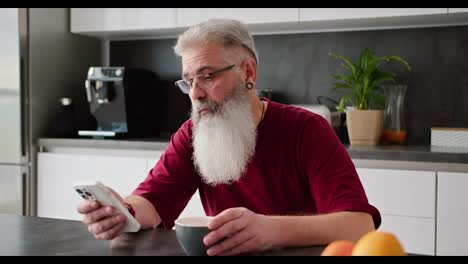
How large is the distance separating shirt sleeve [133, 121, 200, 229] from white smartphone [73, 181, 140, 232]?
1.01 ft

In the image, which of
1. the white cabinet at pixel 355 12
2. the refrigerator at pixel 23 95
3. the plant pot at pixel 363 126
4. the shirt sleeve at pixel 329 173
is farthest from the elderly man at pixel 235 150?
the refrigerator at pixel 23 95

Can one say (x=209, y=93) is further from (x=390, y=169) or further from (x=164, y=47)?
(x=164, y=47)

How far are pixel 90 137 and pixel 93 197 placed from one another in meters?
2.30

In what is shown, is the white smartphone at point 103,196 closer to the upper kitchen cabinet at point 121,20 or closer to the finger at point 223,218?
the finger at point 223,218

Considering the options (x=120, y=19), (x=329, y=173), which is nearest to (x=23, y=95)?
(x=120, y=19)

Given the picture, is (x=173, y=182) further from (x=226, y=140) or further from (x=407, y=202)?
(x=407, y=202)

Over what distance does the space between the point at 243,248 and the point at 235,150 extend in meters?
0.60

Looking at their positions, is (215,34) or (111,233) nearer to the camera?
(111,233)


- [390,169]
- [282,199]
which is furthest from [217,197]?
[390,169]

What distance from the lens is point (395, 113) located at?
124 inches

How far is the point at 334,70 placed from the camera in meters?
3.43

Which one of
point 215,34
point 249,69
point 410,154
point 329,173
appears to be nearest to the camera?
point 329,173

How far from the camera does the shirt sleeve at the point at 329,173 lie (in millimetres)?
1452

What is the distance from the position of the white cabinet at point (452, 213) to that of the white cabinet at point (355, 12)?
0.83m
